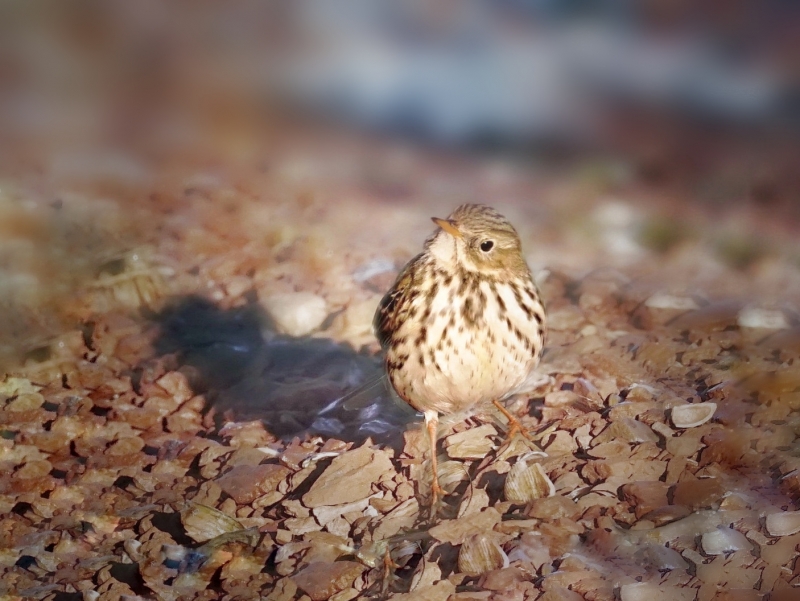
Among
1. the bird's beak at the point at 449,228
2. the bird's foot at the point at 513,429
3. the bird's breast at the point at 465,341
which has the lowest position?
the bird's foot at the point at 513,429

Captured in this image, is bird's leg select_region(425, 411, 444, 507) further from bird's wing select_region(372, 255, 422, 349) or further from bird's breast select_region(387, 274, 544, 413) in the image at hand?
bird's wing select_region(372, 255, 422, 349)

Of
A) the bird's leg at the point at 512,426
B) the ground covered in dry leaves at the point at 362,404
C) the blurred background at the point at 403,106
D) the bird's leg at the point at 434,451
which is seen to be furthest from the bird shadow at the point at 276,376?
the blurred background at the point at 403,106

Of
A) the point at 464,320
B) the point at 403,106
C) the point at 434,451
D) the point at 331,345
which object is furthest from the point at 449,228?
the point at 403,106

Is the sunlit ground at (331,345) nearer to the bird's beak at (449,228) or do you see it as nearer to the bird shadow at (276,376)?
the bird shadow at (276,376)

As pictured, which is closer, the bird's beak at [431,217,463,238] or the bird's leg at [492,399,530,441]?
the bird's beak at [431,217,463,238]

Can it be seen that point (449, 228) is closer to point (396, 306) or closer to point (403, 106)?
point (396, 306)

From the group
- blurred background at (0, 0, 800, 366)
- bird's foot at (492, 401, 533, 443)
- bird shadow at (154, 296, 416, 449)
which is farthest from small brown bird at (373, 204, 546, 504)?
blurred background at (0, 0, 800, 366)

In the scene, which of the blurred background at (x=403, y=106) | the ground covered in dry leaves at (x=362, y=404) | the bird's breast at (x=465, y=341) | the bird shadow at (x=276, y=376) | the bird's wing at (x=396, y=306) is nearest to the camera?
the ground covered in dry leaves at (x=362, y=404)
